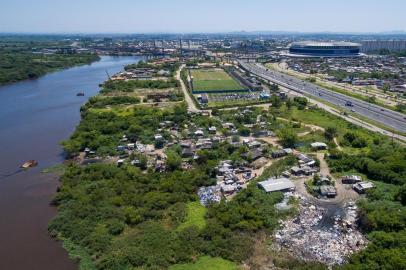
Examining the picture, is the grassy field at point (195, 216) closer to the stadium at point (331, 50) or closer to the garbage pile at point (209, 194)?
the garbage pile at point (209, 194)

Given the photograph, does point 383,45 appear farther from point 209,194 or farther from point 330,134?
point 209,194

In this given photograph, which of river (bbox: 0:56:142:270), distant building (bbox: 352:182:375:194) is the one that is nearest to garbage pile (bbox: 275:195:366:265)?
distant building (bbox: 352:182:375:194)

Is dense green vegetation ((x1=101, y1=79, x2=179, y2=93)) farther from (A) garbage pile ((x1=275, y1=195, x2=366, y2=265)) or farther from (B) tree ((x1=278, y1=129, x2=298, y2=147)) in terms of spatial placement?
(A) garbage pile ((x1=275, y1=195, x2=366, y2=265))

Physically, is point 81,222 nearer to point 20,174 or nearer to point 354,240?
point 20,174

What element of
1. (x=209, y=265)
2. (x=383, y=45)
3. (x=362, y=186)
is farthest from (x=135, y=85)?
(x=383, y=45)

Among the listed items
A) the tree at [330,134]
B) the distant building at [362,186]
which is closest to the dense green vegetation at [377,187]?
the tree at [330,134]

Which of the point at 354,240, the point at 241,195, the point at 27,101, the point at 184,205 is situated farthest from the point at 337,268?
the point at 27,101
